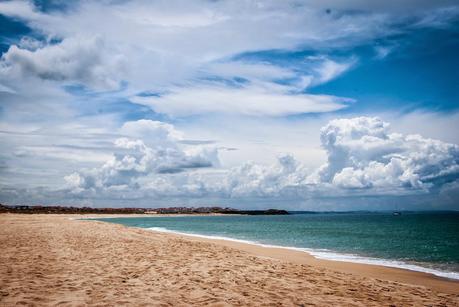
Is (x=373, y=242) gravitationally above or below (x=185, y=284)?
below

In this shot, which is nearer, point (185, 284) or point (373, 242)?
point (185, 284)

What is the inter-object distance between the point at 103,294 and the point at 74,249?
33.4 ft

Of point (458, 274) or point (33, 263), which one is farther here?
point (458, 274)

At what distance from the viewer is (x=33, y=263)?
12.9 meters

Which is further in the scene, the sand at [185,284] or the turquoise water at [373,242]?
the turquoise water at [373,242]

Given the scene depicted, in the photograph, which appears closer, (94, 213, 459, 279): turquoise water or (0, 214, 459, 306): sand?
(0, 214, 459, 306): sand

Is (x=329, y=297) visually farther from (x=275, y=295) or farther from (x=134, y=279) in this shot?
(x=134, y=279)

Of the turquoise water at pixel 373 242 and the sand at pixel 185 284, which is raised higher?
the sand at pixel 185 284

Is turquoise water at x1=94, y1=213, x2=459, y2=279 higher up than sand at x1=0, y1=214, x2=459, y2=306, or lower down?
lower down

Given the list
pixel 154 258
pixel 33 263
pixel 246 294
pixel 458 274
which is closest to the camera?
pixel 246 294

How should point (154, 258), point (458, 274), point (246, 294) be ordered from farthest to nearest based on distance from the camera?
1. point (458, 274)
2. point (154, 258)
3. point (246, 294)

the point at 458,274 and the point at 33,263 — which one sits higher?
the point at 33,263

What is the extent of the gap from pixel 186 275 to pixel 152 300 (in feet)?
11.0

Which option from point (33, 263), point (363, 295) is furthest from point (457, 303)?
point (33, 263)
